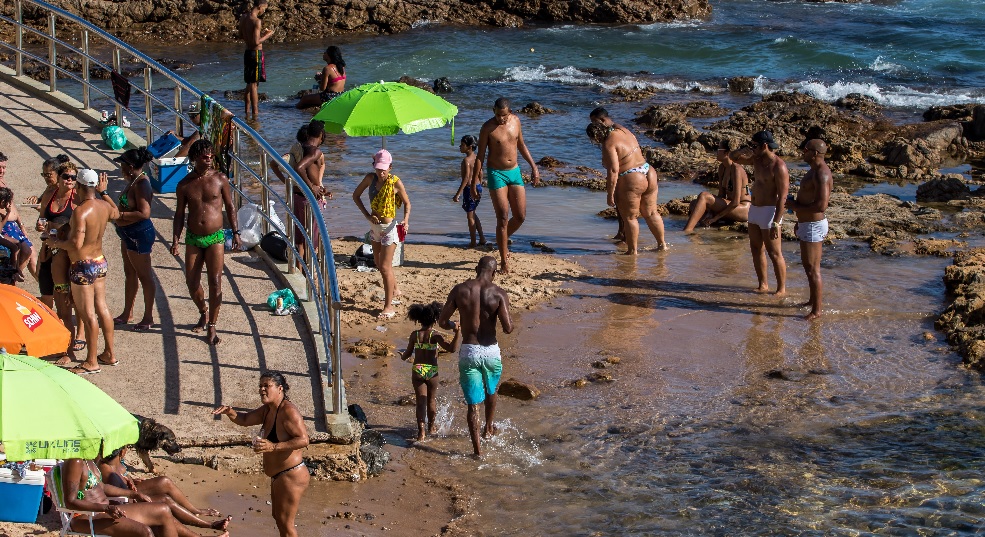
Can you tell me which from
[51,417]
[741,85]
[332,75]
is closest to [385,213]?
[51,417]

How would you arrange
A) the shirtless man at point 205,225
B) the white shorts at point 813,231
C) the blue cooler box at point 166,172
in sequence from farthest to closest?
the blue cooler box at point 166,172 < the white shorts at point 813,231 < the shirtless man at point 205,225

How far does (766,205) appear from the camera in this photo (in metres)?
10.5

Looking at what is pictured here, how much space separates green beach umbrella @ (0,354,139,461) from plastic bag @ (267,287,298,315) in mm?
2849

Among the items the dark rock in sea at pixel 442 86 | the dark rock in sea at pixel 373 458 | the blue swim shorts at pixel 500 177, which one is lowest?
the dark rock in sea at pixel 442 86

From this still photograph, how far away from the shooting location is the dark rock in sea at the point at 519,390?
27.7 ft

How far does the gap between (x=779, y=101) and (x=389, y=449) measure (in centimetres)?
1553

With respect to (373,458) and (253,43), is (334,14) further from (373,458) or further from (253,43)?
(373,458)

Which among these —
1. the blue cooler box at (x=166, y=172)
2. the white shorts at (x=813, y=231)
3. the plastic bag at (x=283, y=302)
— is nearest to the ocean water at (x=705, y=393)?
the white shorts at (x=813, y=231)

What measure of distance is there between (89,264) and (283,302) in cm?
146

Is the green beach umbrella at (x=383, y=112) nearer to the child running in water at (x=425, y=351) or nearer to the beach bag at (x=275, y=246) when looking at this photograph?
the beach bag at (x=275, y=246)

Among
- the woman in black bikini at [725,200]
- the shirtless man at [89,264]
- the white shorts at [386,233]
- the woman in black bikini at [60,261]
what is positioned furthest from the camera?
the woman in black bikini at [725,200]

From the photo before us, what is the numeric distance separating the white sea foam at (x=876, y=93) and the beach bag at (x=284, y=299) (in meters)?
16.6

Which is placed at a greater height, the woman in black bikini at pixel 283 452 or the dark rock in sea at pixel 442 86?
the woman in black bikini at pixel 283 452

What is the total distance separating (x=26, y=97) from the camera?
13211mm
